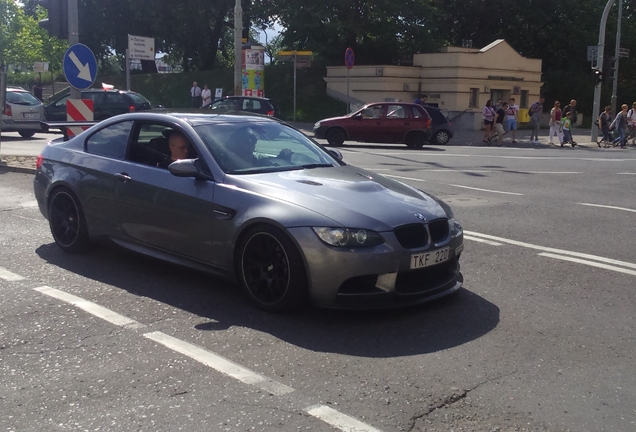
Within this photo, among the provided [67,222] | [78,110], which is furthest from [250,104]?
[67,222]

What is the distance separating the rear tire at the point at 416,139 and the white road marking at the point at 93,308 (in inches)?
772

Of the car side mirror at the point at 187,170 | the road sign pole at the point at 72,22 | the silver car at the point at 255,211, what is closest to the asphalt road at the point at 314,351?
the silver car at the point at 255,211

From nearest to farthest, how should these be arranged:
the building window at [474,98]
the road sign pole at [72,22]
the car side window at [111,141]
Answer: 1. the car side window at [111,141]
2. the road sign pole at [72,22]
3. the building window at [474,98]

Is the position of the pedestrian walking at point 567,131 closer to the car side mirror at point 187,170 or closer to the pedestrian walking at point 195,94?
the pedestrian walking at point 195,94

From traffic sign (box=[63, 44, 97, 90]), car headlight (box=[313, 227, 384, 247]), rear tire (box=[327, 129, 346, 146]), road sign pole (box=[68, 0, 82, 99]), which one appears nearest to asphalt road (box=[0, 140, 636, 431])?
car headlight (box=[313, 227, 384, 247])

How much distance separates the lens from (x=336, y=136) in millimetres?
25562

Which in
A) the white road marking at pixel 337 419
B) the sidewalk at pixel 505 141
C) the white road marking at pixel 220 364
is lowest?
the white road marking at pixel 337 419

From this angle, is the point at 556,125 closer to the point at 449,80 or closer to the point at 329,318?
the point at 449,80

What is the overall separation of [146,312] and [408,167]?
1220cm

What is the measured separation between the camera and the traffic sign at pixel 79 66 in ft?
43.6

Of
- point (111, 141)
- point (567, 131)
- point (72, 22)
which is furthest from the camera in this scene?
point (567, 131)

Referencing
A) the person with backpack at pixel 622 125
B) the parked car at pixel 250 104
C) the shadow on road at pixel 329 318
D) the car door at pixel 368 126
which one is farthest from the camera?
the person with backpack at pixel 622 125

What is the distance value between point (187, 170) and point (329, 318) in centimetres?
167

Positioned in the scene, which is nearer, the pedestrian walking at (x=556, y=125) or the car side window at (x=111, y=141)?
the car side window at (x=111, y=141)
